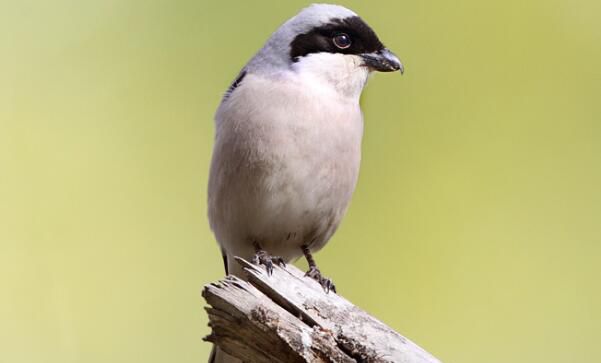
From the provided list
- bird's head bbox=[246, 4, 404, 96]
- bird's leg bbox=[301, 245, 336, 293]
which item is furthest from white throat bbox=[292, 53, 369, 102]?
bird's leg bbox=[301, 245, 336, 293]

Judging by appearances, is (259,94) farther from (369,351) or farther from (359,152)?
(369,351)

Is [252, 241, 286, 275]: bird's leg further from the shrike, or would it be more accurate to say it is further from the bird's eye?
the bird's eye

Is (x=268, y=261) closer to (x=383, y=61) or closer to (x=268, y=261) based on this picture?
(x=268, y=261)

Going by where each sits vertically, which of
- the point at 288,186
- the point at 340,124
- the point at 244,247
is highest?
the point at 340,124

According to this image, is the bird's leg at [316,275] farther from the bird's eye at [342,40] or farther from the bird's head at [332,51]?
the bird's eye at [342,40]

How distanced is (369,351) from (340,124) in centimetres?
104

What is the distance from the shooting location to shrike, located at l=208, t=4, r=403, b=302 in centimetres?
307

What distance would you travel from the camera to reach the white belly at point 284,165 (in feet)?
10.0

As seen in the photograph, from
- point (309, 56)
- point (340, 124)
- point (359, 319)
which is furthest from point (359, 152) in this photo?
point (359, 319)

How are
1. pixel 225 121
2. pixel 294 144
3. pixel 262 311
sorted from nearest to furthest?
pixel 262 311, pixel 294 144, pixel 225 121

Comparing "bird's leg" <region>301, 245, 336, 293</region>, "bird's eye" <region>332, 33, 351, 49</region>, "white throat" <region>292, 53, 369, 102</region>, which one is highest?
"bird's eye" <region>332, 33, 351, 49</region>

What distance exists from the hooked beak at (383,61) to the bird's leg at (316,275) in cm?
78

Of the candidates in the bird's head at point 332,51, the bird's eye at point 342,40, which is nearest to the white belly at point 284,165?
the bird's head at point 332,51

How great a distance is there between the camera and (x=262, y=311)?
7.72 ft
